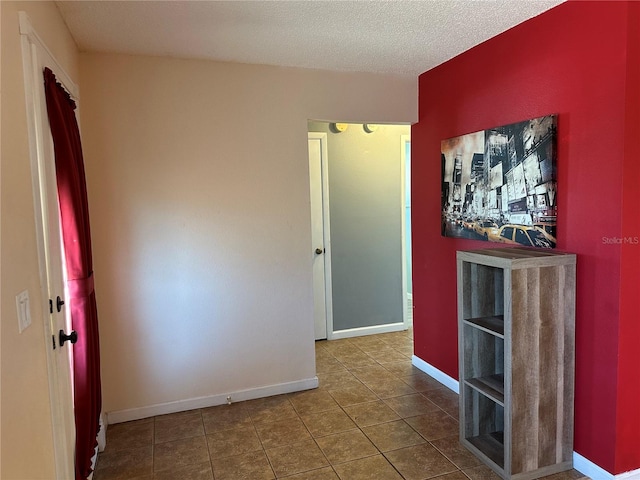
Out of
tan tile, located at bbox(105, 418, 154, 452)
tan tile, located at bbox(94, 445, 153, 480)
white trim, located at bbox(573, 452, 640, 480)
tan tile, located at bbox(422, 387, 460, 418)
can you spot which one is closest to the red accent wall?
white trim, located at bbox(573, 452, 640, 480)

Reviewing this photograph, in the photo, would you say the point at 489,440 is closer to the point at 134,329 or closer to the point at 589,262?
the point at 589,262

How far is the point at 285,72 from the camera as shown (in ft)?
10.3

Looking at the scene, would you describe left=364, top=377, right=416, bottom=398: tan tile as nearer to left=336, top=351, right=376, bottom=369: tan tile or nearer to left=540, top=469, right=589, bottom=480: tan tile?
left=336, top=351, right=376, bottom=369: tan tile

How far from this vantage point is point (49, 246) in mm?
1769

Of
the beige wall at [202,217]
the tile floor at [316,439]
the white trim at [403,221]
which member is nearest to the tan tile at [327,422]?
the tile floor at [316,439]

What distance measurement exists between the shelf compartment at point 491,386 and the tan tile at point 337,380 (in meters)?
1.14

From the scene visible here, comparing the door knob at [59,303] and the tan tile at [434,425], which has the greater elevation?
the door knob at [59,303]

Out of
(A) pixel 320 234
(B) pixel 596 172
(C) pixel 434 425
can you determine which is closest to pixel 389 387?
(C) pixel 434 425

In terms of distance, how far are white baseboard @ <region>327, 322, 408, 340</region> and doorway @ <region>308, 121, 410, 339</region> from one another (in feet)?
0.03

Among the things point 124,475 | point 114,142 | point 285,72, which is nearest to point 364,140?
point 285,72

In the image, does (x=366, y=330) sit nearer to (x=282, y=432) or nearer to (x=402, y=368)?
(x=402, y=368)

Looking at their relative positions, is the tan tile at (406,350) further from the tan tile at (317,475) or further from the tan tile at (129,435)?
the tan tile at (129,435)

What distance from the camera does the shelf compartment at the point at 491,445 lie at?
2319 millimetres

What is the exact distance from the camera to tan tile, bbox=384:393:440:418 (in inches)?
116
